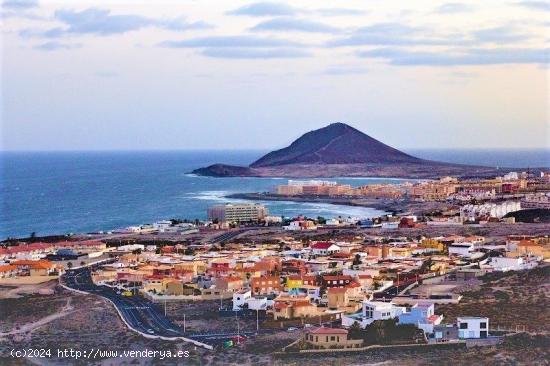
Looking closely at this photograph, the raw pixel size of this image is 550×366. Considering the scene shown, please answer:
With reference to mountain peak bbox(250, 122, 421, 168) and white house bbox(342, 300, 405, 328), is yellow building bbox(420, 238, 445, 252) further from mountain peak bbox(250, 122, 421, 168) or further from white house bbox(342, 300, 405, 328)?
mountain peak bbox(250, 122, 421, 168)

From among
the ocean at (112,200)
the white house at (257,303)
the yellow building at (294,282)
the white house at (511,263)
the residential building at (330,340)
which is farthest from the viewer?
the ocean at (112,200)

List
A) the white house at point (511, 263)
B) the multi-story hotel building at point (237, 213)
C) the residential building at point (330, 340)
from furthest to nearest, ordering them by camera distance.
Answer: the multi-story hotel building at point (237, 213) < the white house at point (511, 263) < the residential building at point (330, 340)

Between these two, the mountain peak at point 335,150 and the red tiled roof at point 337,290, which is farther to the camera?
the mountain peak at point 335,150

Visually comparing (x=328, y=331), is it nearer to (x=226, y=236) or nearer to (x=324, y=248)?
(x=324, y=248)

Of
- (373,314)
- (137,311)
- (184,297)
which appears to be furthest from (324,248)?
(373,314)

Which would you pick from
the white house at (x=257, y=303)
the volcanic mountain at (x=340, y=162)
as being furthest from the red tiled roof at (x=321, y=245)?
the volcanic mountain at (x=340, y=162)

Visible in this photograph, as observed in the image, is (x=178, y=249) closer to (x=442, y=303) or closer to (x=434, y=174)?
(x=442, y=303)

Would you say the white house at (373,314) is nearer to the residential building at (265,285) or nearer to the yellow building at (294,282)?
the residential building at (265,285)
